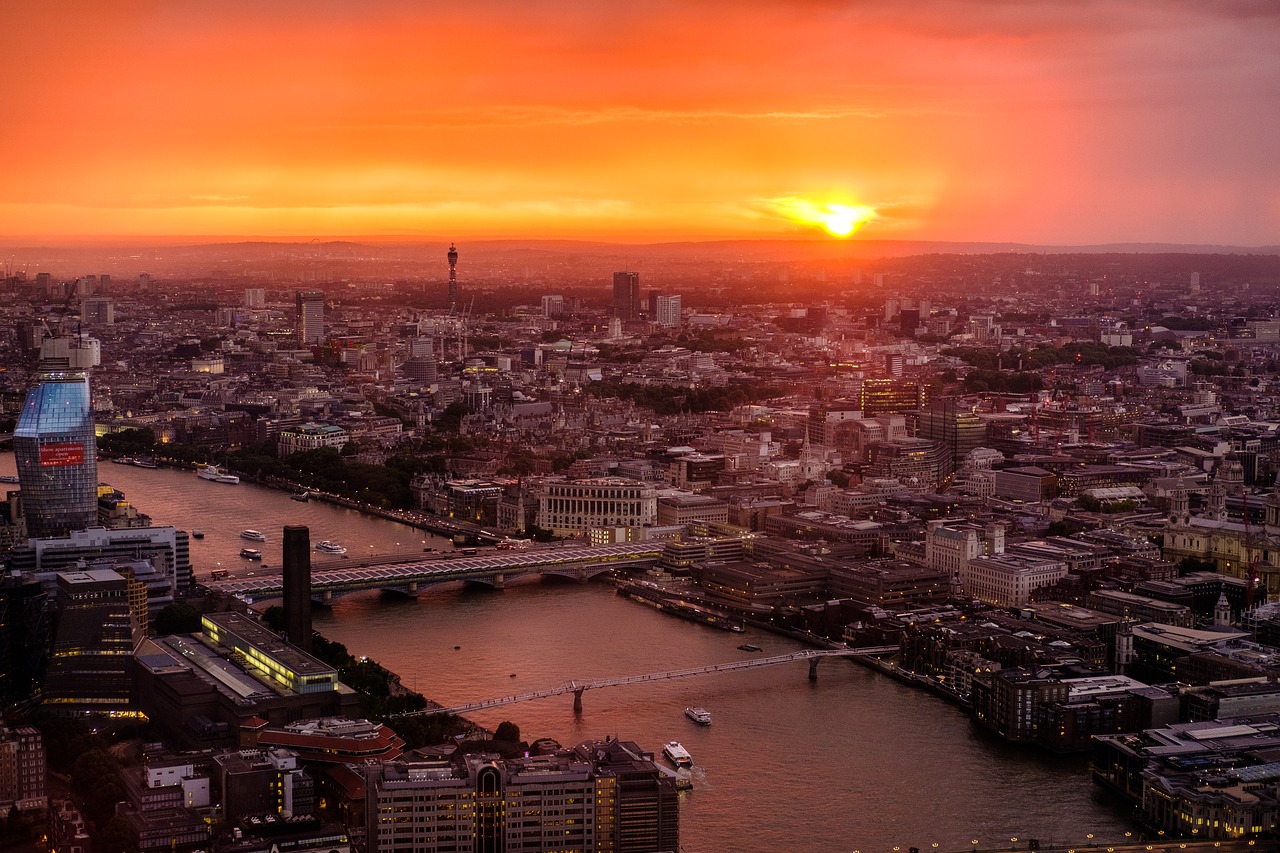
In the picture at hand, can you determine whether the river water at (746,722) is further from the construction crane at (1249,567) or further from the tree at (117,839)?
the construction crane at (1249,567)

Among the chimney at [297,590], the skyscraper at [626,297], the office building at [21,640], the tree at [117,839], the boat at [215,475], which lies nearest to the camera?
A: the tree at [117,839]

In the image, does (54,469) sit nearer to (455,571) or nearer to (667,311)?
(455,571)

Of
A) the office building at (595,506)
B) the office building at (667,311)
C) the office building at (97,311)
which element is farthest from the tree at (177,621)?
the office building at (667,311)

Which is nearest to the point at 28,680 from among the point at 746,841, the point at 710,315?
the point at 746,841

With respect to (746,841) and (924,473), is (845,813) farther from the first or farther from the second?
(924,473)

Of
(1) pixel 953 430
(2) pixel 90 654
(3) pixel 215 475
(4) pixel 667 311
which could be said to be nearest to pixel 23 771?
(2) pixel 90 654

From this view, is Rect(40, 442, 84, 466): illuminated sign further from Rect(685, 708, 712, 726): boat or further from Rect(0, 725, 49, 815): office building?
Rect(685, 708, 712, 726): boat

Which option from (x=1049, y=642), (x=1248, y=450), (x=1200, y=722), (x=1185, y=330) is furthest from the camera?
(x=1185, y=330)
